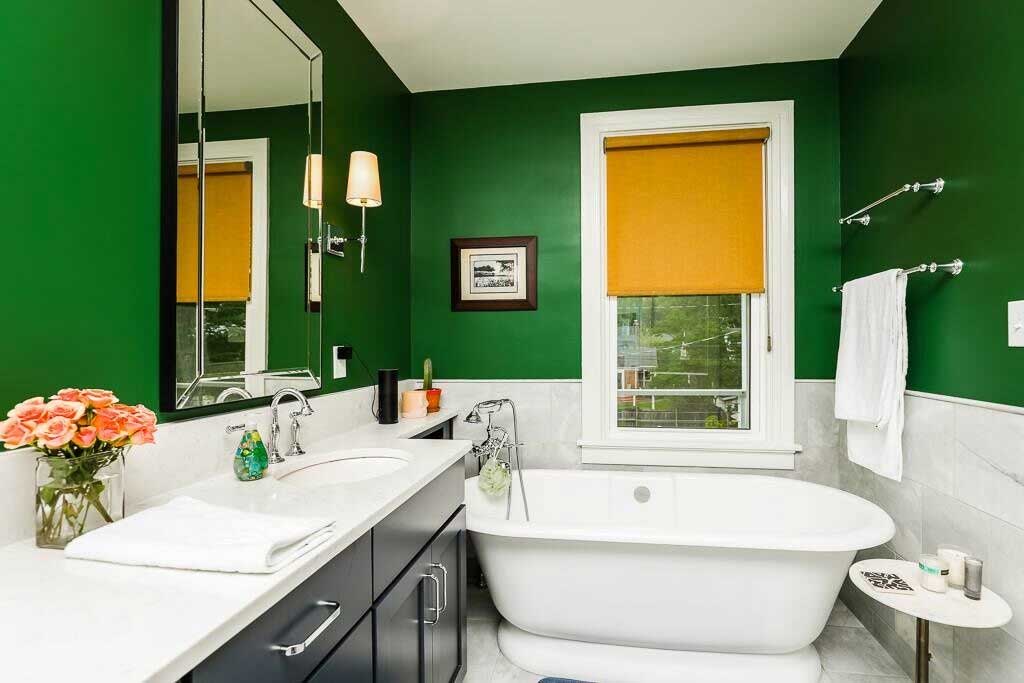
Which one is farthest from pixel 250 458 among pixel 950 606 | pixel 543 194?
pixel 543 194

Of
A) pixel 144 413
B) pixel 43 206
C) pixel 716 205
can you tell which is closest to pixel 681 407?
pixel 716 205

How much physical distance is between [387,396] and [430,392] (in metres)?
0.44

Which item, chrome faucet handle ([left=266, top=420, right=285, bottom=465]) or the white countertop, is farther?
chrome faucet handle ([left=266, top=420, right=285, bottom=465])

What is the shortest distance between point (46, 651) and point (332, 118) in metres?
2.01

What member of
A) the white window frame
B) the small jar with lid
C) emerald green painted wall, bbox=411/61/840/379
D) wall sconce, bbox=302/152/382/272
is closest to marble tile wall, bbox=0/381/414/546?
wall sconce, bbox=302/152/382/272

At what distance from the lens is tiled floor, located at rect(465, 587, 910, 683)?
1981 millimetres

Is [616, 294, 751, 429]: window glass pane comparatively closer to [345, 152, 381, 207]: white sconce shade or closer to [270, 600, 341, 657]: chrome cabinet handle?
[345, 152, 381, 207]: white sconce shade

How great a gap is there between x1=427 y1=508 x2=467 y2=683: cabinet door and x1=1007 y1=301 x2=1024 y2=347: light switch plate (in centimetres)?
173

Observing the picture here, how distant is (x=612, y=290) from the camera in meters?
2.86

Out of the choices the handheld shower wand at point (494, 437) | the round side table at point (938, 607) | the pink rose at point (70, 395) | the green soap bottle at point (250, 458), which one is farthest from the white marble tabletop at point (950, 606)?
the pink rose at point (70, 395)

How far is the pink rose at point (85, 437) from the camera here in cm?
88

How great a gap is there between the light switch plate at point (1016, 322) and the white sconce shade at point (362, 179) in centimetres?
210

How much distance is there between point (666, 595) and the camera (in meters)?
1.90

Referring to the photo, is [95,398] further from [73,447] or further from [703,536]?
[703,536]
